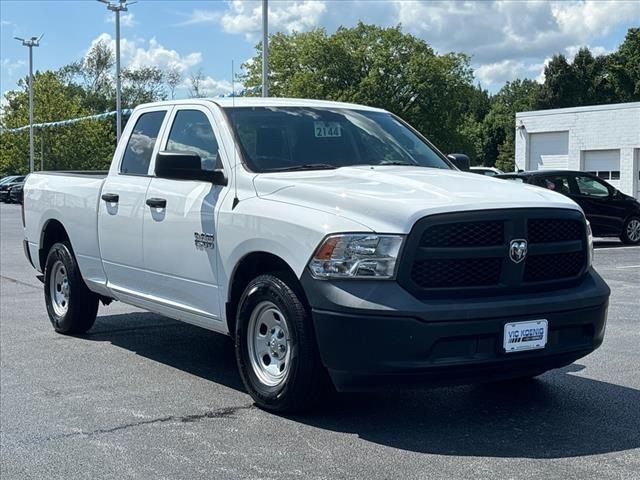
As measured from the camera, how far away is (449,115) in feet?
219

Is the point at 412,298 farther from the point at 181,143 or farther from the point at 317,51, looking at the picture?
the point at 317,51

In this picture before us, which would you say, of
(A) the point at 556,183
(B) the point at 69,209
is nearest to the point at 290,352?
(B) the point at 69,209

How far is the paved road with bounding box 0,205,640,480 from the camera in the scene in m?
4.68

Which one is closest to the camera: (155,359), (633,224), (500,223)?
(500,223)

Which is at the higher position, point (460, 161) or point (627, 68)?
point (627, 68)

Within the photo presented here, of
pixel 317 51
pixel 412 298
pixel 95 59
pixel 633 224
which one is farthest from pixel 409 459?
pixel 95 59

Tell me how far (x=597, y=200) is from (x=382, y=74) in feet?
157

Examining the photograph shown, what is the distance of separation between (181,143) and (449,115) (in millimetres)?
61380

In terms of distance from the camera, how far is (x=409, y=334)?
487 centimetres

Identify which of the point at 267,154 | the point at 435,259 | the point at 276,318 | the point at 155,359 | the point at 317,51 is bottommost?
the point at 155,359

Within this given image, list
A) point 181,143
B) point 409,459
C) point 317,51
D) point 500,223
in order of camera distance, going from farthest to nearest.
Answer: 1. point 317,51
2. point 181,143
3. point 500,223
4. point 409,459

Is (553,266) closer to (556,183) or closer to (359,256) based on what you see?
(359,256)

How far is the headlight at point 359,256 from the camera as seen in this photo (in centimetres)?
496

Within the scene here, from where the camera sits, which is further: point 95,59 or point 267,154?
point 95,59
